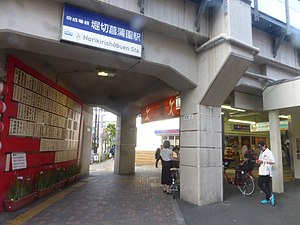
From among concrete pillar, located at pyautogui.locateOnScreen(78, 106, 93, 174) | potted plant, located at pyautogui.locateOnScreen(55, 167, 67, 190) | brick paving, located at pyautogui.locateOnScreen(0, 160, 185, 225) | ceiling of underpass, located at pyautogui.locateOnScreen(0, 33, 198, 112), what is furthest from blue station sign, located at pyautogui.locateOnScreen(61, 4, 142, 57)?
concrete pillar, located at pyautogui.locateOnScreen(78, 106, 93, 174)

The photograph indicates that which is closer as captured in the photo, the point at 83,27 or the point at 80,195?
the point at 83,27

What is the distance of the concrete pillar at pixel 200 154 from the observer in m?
6.64

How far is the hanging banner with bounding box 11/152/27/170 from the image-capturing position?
5.94m

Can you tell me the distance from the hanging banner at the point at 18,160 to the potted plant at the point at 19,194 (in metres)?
0.28

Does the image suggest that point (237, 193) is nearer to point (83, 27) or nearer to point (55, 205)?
Answer: point (55, 205)

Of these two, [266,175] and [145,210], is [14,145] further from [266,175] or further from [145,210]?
[266,175]

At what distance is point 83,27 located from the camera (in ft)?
16.9

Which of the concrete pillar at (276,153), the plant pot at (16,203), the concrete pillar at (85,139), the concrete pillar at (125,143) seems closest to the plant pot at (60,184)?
the plant pot at (16,203)

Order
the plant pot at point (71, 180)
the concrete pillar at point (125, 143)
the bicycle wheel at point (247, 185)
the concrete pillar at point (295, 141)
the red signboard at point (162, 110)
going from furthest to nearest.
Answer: the concrete pillar at point (125, 143) → the concrete pillar at point (295, 141) → the red signboard at point (162, 110) → the plant pot at point (71, 180) → the bicycle wheel at point (247, 185)

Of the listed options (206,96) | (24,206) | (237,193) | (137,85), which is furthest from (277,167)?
(24,206)

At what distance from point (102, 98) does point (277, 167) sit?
837cm

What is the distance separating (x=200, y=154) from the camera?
6672 mm

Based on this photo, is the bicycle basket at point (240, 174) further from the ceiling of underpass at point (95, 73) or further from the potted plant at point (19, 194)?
the potted plant at point (19, 194)

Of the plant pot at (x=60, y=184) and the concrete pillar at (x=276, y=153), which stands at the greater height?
the concrete pillar at (x=276, y=153)
